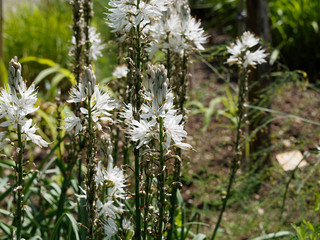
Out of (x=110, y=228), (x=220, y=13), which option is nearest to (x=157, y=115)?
(x=110, y=228)

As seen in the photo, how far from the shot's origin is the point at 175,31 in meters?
2.12

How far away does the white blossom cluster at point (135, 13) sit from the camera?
1669mm

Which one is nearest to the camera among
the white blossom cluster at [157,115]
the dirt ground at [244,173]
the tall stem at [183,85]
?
the white blossom cluster at [157,115]

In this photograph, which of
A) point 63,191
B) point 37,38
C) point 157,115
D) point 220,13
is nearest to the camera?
point 157,115

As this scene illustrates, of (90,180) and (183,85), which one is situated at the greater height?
(183,85)

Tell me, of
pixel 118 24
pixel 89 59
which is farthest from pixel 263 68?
pixel 118 24

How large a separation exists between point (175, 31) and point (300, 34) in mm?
5015

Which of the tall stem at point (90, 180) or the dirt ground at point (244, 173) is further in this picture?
the dirt ground at point (244, 173)

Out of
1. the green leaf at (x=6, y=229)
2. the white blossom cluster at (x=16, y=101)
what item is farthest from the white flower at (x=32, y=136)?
the green leaf at (x=6, y=229)

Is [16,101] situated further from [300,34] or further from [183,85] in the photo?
[300,34]

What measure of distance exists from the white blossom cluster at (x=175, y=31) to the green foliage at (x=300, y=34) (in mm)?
4560

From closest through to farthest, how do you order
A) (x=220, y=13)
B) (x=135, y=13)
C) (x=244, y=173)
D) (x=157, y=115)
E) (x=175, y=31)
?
(x=157, y=115), (x=135, y=13), (x=175, y=31), (x=244, y=173), (x=220, y=13)

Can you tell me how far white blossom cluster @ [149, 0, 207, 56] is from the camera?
2098 millimetres

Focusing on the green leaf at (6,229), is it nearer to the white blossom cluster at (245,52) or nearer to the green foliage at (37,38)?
the white blossom cluster at (245,52)
